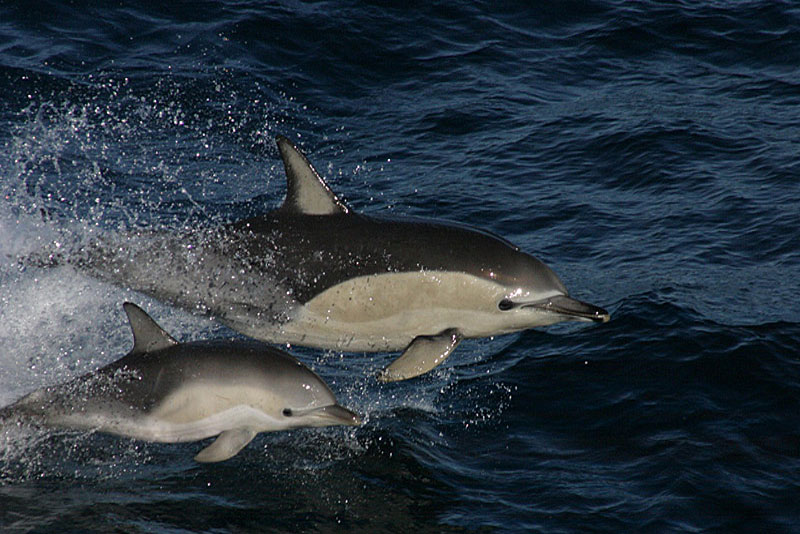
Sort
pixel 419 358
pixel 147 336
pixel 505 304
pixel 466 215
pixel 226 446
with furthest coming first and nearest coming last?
pixel 466 215 < pixel 505 304 < pixel 419 358 < pixel 147 336 < pixel 226 446

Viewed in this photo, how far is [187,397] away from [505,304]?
2175mm

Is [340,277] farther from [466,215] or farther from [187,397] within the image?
Result: [466,215]

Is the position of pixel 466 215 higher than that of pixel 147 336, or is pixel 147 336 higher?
pixel 147 336

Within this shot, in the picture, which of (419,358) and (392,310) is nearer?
(419,358)

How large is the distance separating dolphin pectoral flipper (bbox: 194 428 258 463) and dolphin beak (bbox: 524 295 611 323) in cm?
206

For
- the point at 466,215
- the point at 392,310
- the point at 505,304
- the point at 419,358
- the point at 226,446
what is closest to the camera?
the point at 226,446

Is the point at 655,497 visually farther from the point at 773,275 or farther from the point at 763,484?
the point at 773,275

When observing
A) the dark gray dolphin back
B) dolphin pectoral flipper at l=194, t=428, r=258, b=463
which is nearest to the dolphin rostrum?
the dark gray dolphin back

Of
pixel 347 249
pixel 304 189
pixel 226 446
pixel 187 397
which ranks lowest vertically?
pixel 226 446

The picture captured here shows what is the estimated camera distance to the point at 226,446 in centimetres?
691

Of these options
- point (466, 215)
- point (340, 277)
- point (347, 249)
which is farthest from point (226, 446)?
point (466, 215)

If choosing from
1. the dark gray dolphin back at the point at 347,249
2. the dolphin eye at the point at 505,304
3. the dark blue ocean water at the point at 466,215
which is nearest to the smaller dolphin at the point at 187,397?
the dark blue ocean water at the point at 466,215

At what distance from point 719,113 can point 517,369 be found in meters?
7.14

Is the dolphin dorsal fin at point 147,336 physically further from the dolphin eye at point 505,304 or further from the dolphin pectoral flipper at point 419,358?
the dolphin eye at point 505,304
